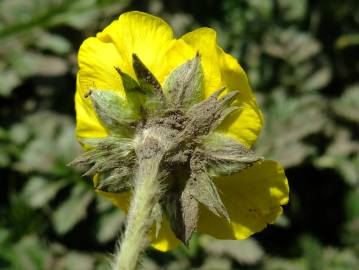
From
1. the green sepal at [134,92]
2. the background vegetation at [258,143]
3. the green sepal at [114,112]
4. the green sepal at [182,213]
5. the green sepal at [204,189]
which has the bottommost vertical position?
the background vegetation at [258,143]

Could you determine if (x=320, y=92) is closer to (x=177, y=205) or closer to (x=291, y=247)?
(x=291, y=247)

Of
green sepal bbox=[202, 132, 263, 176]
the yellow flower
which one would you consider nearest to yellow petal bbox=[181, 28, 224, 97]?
the yellow flower

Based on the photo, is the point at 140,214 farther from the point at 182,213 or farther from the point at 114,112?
the point at 114,112

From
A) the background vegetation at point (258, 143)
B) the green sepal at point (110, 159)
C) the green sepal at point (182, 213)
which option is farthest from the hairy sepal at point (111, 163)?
the background vegetation at point (258, 143)

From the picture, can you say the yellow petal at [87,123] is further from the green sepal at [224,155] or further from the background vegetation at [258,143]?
the background vegetation at [258,143]

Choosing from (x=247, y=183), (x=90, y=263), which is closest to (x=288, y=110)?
(x=90, y=263)

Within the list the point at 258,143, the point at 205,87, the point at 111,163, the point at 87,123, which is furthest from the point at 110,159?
the point at 258,143
